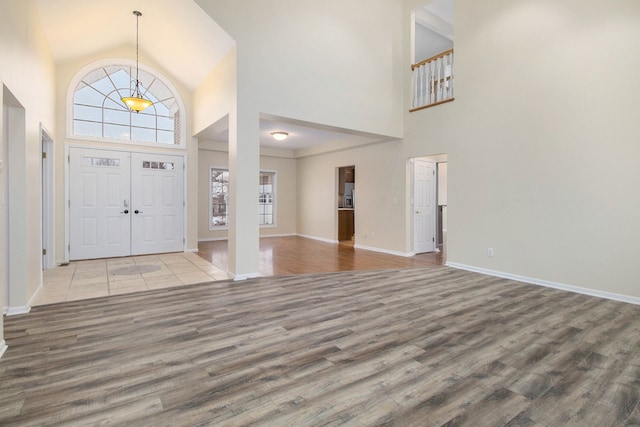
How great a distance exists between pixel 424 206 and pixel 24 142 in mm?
6688

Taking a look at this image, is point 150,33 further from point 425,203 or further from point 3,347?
point 425,203

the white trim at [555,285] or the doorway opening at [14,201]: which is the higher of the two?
the doorway opening at [14,201]

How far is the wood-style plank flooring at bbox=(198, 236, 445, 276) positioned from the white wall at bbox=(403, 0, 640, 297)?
1.12 meters

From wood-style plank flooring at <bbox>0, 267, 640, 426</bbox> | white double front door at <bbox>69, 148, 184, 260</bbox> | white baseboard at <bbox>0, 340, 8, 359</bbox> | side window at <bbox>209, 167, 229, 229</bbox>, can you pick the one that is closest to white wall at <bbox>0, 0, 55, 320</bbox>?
wood-style plank flooring at <bbox>0, 267, 640, 426</bbox>

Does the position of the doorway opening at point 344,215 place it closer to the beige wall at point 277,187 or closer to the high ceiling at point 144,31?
the beige wall at point 277,187

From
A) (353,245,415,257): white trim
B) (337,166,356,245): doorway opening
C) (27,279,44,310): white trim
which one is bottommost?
(27,279,44,310): white trim

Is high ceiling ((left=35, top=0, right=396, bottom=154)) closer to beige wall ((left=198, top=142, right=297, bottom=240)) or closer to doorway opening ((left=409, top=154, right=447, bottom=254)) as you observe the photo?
doorway opening ((left=409, top=154, right=447, bottom=254))

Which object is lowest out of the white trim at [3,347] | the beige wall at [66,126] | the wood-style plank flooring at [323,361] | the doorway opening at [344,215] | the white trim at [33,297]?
the wood-style plank flooring at [323,361]

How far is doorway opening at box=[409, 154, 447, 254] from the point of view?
6.93m

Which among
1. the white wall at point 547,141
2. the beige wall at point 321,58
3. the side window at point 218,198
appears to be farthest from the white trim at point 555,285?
the side window at point 218,198

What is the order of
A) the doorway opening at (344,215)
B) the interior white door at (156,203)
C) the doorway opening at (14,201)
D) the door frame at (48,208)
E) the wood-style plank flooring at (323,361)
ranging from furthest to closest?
the doorway opening at (344,215) → the interior white door at (156,203) → the door frame at (48,208) → the doorway opening at (14,201) → the wood-style plank flooring at (323,361)

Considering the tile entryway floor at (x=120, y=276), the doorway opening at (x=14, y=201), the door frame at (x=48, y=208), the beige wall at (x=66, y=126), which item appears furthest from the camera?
the beige wall at (x=66, y=126)


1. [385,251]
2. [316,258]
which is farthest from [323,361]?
[385,251]

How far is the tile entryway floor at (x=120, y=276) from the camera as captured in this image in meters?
4.01
